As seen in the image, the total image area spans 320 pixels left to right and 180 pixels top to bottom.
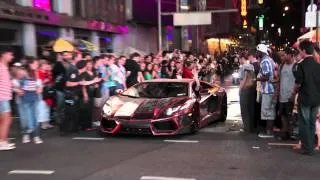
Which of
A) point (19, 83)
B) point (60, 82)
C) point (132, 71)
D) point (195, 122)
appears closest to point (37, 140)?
point (19, 83)

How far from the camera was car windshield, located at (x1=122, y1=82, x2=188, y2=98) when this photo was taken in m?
11.5

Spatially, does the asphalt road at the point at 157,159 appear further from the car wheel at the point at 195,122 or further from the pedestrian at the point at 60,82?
the pedestrian at the point at 60,82

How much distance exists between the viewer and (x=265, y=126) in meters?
11.6

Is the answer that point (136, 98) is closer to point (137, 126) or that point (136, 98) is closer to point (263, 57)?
point (137, 126)

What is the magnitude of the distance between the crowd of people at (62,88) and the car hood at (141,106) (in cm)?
82

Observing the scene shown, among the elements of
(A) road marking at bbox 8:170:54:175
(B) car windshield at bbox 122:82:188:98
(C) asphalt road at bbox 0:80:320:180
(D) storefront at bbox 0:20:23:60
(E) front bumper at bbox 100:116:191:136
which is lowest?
(C) asphalt road at bbox 0:80:320:180

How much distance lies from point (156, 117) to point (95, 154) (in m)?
1.79

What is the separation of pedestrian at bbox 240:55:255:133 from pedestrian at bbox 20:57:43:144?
4.00 metres

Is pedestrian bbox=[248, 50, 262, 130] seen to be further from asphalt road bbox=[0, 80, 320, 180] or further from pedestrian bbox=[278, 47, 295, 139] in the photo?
pedestrian bbox=[278, 47, 295, 139]

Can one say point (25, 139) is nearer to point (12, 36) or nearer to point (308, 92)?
point (308, 92)

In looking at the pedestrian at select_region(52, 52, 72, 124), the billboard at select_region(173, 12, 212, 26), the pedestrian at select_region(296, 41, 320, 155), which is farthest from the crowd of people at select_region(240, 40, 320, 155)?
the billboard at select_region(173, 12, 212, 26)

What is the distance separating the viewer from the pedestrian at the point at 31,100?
10.0 meters

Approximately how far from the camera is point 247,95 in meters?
11.1

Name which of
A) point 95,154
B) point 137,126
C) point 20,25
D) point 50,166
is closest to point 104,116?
point 137,126
